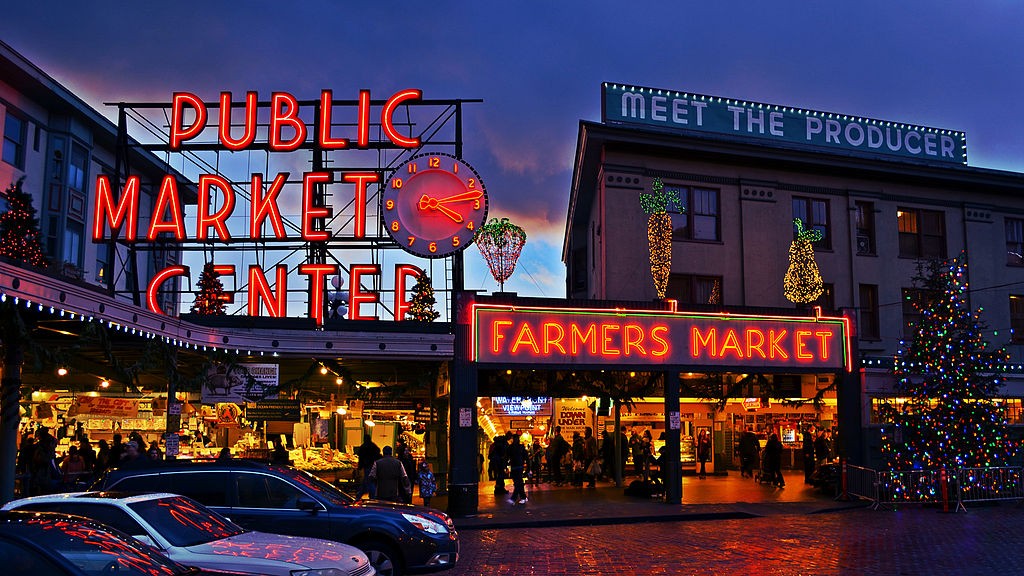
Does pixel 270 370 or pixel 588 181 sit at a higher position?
pixel 588 181

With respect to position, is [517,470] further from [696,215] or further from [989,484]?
[989,484]

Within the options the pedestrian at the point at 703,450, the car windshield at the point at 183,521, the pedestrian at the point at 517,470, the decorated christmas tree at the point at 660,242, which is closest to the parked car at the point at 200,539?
the car windshield at the point at 183,521

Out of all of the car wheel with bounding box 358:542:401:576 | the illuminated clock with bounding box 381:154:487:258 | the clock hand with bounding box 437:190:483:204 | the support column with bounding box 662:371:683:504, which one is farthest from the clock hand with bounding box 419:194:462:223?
the car wheel with bounding box 358:542:401:576

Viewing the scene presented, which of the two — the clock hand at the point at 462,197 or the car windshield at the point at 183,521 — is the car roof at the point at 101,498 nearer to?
the car windshield at the point at 183,521

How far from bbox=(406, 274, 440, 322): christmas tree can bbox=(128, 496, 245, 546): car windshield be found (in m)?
18.9

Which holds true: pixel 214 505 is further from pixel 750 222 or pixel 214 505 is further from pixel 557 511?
pixel 750 222

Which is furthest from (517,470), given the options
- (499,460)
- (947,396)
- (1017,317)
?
(1017,317)

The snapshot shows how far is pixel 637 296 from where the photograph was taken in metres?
27.8

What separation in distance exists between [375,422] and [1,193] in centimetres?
1445

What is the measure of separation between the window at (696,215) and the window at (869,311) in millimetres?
5623

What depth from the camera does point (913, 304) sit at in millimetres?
25125

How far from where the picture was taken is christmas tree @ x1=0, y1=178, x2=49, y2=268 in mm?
24875

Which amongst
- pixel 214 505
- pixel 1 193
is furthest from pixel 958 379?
pixel 1 193

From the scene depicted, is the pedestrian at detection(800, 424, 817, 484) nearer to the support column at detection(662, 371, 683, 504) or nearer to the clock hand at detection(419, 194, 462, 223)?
the support column at detection(662, 371, 683, 504)
